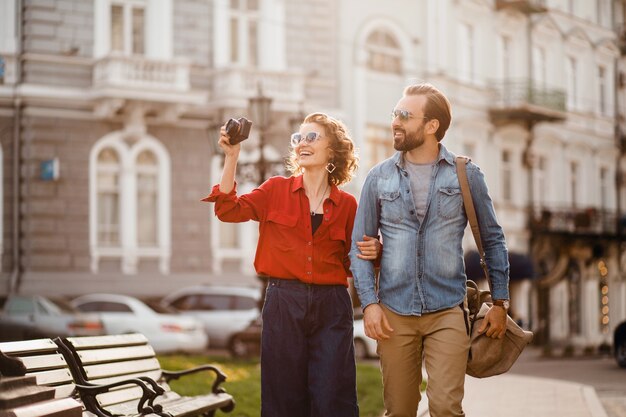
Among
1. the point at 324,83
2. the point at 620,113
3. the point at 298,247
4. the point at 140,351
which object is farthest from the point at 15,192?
the point at 620,113

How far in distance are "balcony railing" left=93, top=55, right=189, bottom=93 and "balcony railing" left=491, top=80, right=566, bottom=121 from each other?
45.6ft

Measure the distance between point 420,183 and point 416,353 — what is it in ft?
2.96

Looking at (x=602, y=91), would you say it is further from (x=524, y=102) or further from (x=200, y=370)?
(x=200, y=370)

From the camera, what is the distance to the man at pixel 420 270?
6520mm

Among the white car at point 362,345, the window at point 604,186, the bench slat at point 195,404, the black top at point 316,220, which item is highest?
the window at point 604,186

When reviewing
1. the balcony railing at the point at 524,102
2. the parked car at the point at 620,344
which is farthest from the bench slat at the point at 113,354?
the balcony railing at the point at 524,102

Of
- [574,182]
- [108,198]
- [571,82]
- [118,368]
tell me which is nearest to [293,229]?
[118,368]

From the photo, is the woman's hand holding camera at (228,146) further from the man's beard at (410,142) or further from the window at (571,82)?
the window at (571,82)

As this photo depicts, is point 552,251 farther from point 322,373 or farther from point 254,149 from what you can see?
point 322,373

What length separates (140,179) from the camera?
30062 millimetres

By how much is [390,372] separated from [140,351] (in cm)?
347

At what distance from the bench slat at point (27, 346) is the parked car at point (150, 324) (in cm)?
1682

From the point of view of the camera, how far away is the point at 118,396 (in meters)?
8.71

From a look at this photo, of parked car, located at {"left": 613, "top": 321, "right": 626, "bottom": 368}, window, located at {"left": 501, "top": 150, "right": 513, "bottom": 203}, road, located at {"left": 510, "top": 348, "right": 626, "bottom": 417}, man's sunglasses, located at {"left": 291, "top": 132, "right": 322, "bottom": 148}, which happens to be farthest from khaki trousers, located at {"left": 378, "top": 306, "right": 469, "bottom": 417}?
window, located at {"left": 501, "top": 150, "right": 513, "bottom": 203}
